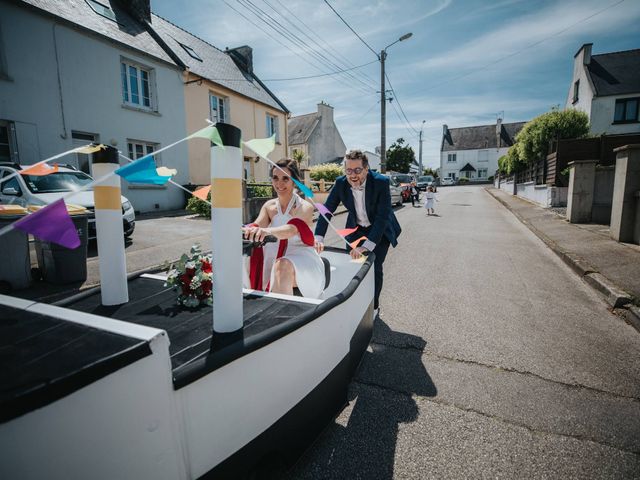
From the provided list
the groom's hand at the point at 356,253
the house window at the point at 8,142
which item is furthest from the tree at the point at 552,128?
the house window at the point at 8,142

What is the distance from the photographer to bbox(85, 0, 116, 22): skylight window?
1218 cm

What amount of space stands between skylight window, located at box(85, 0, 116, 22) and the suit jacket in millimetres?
14436

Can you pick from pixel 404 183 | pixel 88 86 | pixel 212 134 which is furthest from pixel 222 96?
pixel 212 134

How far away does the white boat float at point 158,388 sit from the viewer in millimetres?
869

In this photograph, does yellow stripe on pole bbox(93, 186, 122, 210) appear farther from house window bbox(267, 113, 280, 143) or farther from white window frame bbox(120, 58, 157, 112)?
house window bbox(267, 113, 280, 143)

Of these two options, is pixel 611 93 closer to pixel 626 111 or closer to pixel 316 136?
pixel 626 111

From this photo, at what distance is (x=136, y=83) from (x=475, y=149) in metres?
59.7

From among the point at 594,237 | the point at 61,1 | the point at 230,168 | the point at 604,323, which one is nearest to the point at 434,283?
the point at 604,323

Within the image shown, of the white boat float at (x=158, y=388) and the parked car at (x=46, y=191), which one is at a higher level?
the parked car at (x=46, y=191)

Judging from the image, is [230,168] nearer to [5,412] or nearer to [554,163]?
[5,412]

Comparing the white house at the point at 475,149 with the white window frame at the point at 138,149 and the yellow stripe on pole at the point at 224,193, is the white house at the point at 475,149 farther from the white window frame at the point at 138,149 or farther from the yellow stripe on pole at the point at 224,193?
the yellow stripe on pole at the point at 224,193

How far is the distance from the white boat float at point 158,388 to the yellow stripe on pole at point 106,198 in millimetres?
602

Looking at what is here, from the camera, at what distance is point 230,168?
1.49 metres

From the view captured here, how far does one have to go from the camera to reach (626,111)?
2431 centimetres
